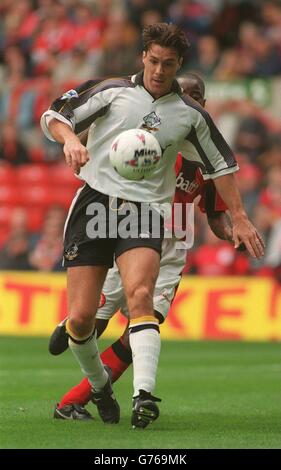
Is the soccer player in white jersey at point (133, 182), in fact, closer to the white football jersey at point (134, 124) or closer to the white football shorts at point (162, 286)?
the white football jersey at point (134, 124)

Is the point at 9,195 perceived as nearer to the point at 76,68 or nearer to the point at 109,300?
the point at 76,68

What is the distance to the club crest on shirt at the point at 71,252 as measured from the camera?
25.0ft

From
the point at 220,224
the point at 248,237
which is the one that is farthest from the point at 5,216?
the point at 248,237

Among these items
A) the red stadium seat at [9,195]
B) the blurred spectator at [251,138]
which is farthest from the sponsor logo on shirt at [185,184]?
the red stadium seat at [9,195]

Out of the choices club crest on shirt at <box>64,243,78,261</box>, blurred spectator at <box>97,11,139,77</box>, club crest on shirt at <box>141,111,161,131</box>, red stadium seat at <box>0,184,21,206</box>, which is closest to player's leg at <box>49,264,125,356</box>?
club crest on shirt at <box>64,243,78,261</box>

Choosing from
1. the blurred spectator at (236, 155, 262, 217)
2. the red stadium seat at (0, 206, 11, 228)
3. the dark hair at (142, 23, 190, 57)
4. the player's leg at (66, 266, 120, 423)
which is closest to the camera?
the dark hair at (142, 23, 190, 57)

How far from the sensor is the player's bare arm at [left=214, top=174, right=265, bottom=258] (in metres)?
7.68

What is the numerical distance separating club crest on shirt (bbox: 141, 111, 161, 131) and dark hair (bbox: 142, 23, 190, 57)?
1.36 feet

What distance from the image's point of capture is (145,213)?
25.0ft

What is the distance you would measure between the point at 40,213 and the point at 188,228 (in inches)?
400

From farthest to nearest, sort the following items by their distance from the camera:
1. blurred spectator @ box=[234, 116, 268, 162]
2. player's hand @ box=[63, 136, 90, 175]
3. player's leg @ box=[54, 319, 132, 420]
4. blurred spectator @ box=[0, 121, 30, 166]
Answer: blurred spectator @ box=[0, 121, 30, 166], blurred spectator @ box=[234, 116, 268, 162], player's leg @ box=[54, 319, 132, 420], player's hand @ box=[63, 136, 90, 175]

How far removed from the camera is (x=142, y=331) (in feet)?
24.0

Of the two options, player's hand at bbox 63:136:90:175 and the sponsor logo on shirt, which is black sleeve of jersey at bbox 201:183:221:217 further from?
player's hand at bbox 63:136:90:175
